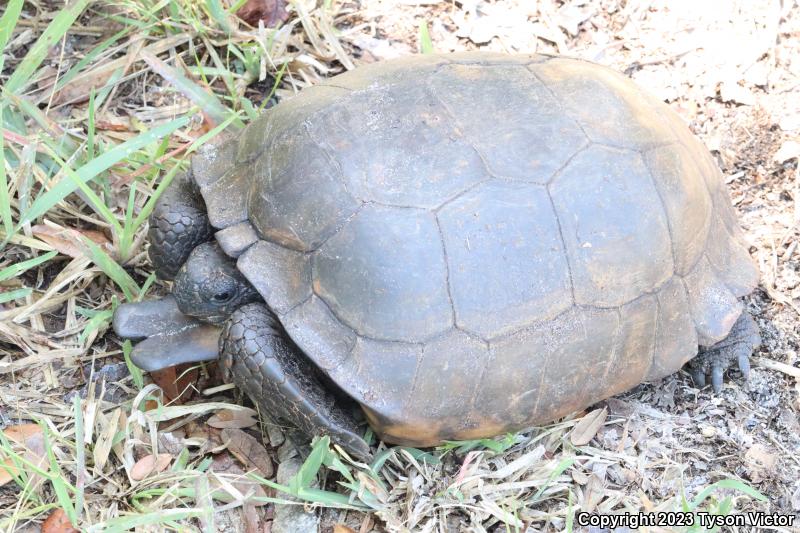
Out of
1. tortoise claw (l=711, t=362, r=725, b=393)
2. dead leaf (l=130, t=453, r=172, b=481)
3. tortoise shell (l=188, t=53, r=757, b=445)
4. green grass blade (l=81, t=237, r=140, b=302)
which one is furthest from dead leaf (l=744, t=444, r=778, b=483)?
green grass blade (l=81, t=237, r=140, b=302)

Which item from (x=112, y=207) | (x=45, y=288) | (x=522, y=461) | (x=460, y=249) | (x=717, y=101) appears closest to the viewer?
(x=460, y=249)

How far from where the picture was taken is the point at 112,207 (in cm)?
360

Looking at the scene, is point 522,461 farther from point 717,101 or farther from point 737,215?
point 717,101

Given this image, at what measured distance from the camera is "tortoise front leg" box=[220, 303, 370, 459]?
2689 mm

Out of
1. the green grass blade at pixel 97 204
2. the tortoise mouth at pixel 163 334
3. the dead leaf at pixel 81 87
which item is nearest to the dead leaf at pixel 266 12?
the dead leaf at pixel 81 87

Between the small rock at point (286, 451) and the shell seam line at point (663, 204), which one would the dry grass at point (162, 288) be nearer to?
the small rock at point (286, 451)

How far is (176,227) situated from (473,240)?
1.28 metres

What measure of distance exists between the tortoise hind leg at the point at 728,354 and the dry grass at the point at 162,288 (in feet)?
0.24

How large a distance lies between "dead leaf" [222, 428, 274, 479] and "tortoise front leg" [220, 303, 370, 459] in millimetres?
290

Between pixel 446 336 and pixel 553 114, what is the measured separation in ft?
3.04

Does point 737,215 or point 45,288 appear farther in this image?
point 737,215

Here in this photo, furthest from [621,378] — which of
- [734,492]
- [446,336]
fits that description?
[446,336]

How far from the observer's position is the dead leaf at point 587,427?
3102 millimetres

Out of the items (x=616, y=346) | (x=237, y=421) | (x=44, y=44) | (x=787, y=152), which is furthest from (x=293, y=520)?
(x=787, y=152)
